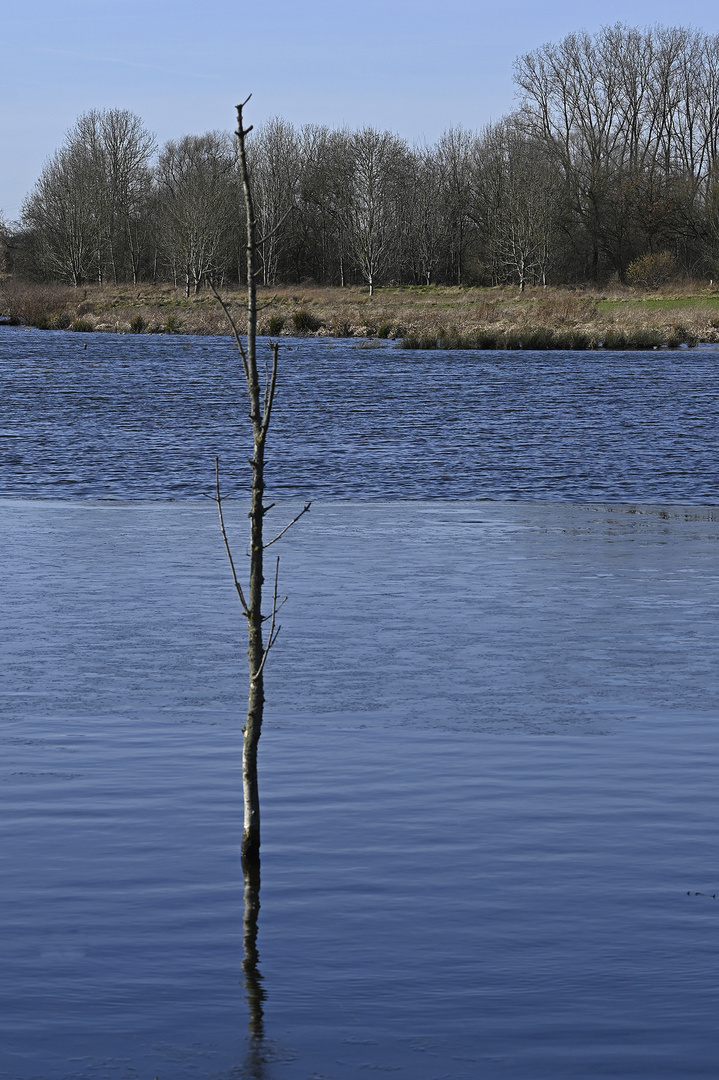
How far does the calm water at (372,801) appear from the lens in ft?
14.0

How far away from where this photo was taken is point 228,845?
571 centimetres

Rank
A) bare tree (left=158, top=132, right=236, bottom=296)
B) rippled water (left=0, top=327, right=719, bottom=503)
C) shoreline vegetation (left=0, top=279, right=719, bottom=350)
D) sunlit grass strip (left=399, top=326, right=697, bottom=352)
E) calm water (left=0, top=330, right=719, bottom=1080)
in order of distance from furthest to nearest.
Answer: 1. bare tree (left=158, top=132, right=236, bottom=296)
2. shoreline vegetation (left=0, top=279, right=719, bottom=350)
3. sunlit grass strip (left=399, top=326, right=697, bottom=352)
4. rippled water (left=0, top=327, right=719, bottom=503)
5. calm water (left=0, top=330, right=719, bottom=1080)

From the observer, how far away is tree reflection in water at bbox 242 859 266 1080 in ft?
13.2

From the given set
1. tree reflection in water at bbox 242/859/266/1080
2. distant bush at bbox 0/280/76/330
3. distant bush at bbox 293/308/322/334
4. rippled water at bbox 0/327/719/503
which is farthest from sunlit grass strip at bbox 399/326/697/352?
tree reflection in water at bbox 242/859/266/1080

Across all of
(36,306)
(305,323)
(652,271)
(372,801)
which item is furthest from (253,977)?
(652,271)

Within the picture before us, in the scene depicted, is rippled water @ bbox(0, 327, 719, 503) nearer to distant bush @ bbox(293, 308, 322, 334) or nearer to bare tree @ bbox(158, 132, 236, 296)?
distant bush @ bbox(293, 308, 322, 334)

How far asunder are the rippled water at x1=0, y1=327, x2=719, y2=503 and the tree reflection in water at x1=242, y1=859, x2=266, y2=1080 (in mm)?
13719

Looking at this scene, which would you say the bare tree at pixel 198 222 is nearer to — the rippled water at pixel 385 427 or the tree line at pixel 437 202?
the tree line at pixel 437 202

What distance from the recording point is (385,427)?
28.2 m

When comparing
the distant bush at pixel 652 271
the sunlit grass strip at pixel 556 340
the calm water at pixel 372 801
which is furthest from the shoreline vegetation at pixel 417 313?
the calm water at pixel 372 801

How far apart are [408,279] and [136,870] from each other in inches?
3765

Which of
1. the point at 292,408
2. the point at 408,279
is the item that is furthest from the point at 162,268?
the point at 292,408

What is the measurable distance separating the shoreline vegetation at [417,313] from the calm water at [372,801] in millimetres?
39660

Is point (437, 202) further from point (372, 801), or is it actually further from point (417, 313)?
point (372, 801)
